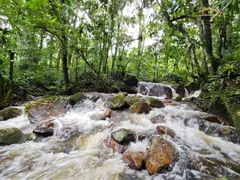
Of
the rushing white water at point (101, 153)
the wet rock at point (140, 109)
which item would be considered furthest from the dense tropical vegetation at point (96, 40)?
the wet rock at point (140, 109)

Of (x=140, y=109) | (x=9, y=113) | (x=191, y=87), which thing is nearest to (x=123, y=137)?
(x=140, y=109)

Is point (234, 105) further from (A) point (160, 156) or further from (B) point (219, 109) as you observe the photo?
(A) point (160, 156)

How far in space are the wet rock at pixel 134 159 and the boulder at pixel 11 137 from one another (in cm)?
235

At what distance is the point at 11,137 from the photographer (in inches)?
132

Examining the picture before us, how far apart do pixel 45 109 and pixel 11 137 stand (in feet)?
5.60

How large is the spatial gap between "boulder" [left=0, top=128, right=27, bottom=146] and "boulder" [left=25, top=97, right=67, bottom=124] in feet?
3.22

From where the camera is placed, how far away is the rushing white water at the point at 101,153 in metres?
2.41

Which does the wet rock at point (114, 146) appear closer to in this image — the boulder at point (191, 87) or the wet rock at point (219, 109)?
the wet rock at point (219, 109)

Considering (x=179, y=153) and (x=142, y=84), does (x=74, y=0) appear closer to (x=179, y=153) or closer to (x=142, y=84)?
(x=142, y=84)

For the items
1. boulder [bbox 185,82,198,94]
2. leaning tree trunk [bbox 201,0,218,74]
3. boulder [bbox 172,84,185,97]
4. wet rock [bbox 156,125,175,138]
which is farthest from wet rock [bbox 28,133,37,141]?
boulder [bbox 185,82,198,94]

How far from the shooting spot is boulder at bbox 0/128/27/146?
10.6ft

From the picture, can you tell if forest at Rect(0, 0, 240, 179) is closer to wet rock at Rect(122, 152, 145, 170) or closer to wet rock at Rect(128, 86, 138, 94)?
wet rock at Rect(128, 86, 138, 94)

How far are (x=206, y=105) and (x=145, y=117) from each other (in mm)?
2257

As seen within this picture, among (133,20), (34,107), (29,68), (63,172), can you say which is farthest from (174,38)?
(29,68)
